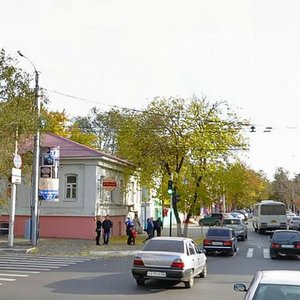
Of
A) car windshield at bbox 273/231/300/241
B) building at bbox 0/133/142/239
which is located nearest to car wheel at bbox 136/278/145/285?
car windshield at bbox 273/231/300/241

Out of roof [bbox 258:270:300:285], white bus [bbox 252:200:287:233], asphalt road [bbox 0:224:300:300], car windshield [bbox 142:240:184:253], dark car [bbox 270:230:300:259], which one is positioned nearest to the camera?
roof [bbox 258:270:300:285]

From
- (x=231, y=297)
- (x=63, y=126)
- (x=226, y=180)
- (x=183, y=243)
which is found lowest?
(x=231, y=297)

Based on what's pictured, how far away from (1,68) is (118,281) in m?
15.1

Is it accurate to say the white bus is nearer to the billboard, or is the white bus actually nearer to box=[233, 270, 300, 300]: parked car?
the billboard

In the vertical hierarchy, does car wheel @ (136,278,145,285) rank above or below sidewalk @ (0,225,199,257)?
below

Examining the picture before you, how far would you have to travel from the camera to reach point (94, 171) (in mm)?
37344

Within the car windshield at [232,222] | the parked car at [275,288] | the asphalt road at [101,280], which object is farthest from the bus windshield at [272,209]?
the parked car at [275,288]

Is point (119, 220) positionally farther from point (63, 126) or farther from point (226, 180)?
point (63, 126)

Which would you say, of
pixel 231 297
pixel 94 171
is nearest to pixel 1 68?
pixel 94 171

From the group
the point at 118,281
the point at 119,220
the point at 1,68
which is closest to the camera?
the point at 118,281

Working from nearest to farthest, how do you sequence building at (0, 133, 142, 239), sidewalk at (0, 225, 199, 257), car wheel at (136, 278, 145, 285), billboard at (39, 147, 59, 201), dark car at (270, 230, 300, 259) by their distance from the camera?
car wheel at (136, 278, 145, 285)
dark car at (270, 230, 300, 259)
sidewalk at (0, 225, 199, 257)
billboard at (39, 147, 59, 201)
building at (0, 133, 142, 239)

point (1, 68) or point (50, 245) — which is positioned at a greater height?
point (1, 68)

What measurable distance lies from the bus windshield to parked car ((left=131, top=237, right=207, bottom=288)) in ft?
116

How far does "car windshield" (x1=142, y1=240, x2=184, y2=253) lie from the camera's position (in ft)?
50.1
